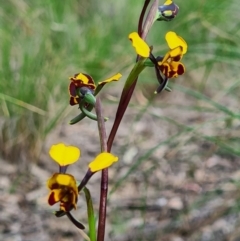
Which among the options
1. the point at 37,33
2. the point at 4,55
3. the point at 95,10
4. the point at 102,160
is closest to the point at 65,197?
the point at 102,160

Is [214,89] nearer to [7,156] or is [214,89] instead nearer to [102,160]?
[7,156]

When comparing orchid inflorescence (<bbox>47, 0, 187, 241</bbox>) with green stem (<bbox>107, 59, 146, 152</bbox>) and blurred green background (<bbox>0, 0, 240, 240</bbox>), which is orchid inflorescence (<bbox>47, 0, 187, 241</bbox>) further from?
blurred green background (<bbox>0, 0, 240, 240</bbox>)

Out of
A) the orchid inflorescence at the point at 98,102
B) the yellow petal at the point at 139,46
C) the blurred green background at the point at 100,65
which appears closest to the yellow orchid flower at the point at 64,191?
the orchid inflorescence at the point at 98,102

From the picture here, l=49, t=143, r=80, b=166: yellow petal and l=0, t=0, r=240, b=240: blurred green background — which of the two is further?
l=0, t=0, r=240, b=240: blurred green background

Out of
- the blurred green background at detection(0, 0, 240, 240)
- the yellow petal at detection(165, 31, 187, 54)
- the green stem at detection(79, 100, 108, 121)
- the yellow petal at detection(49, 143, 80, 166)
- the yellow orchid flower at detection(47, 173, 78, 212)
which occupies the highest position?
the blurred green background at detection(0, 0, 240, 240)

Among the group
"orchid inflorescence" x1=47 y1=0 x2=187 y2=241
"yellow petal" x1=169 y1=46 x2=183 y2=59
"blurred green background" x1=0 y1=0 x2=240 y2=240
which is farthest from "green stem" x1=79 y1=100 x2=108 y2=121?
"blurred green background" x1=0 y1=0 x2=240 y2=240
